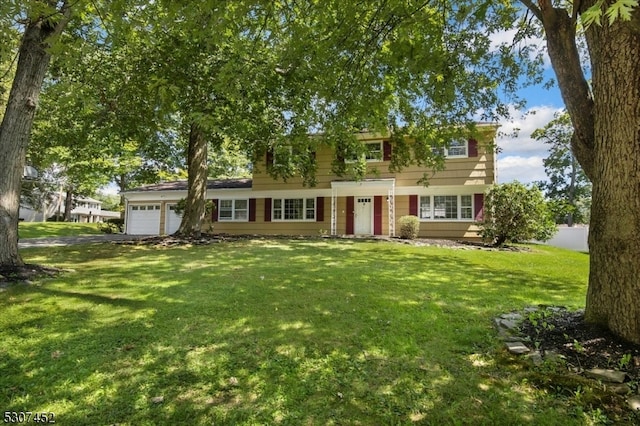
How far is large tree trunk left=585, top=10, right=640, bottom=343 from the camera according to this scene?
3.29 metres

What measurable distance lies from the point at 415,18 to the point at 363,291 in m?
4.38

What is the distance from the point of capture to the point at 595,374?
3002mm

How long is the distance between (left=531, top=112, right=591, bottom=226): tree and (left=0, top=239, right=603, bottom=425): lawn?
83.9 feet

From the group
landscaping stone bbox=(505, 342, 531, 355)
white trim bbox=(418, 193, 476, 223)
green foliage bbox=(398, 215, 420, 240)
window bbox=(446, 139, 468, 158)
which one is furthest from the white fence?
landscaping stone bbox=(505, 342, 531, 355)

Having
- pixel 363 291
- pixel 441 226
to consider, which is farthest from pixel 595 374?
pixel 441 226

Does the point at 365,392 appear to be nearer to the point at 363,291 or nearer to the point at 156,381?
the point at 156,381

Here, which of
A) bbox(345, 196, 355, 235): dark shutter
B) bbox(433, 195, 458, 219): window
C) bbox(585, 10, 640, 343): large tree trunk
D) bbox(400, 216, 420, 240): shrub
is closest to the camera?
bbox(585, 10, 640, 343): large tree trunk

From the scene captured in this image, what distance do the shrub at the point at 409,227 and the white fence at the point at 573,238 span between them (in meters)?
7.13

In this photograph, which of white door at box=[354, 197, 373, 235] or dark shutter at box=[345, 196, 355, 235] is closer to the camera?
white door at box=[354, 197, 373, 235]

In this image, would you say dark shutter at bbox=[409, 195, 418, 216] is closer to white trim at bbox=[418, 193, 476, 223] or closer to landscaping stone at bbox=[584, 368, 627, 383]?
white trim at bbox=[418, 193, 476, 223]

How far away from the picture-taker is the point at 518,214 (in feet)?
43.1

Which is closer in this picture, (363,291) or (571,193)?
(363,291)

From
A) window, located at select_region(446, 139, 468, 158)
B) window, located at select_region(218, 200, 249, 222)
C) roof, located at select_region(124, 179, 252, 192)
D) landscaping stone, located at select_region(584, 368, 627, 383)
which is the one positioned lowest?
landscaping stone, located at select_region(584, 368, 627, 383)

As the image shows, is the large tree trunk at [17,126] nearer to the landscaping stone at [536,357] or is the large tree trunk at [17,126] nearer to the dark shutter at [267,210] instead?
the landscaping stone at [536,357]
